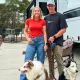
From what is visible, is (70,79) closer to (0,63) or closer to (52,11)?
(52,11)

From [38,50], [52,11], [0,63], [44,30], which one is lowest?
[0,63]

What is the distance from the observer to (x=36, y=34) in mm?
5711

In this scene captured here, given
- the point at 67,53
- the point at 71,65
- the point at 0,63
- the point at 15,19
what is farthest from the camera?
the point at 15,19

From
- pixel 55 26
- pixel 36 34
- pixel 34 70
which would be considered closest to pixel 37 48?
pixel 36 34

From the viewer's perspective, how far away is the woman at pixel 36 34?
5.64m

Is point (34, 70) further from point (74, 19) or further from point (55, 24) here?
point (74, 19)

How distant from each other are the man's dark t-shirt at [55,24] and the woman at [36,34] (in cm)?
19

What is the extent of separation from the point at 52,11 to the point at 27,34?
715mm

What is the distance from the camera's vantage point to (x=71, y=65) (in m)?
5.59

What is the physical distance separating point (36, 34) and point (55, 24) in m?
0.46

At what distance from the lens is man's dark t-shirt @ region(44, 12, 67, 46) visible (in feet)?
19.0

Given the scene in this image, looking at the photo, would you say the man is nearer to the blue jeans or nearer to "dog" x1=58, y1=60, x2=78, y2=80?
the blue jeans

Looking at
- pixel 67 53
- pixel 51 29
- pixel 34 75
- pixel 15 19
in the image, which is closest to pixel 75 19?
pixel 67 53

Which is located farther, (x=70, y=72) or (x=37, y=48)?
(x=37, y=48)
